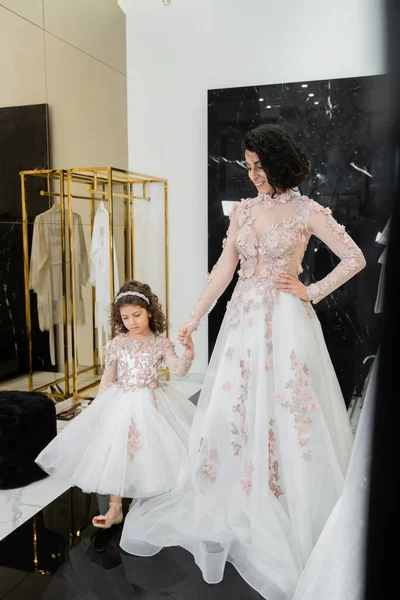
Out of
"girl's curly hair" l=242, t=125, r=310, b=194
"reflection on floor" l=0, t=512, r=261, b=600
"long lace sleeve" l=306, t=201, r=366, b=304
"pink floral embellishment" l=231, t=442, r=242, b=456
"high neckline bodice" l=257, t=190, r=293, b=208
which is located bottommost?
"reflection on floor" l=0, t=512, r=261, b=600

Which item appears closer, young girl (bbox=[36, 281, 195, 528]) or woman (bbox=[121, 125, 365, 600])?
woman (bbox=[121, 125, 365, 600])

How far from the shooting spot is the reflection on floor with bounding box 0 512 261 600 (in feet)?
6.78

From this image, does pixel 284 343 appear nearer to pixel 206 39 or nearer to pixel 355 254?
pixel 355 254

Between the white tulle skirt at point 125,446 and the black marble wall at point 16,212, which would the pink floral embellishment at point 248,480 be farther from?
the black marble wall at point 16,212

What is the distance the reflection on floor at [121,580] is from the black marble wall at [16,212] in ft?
6.35

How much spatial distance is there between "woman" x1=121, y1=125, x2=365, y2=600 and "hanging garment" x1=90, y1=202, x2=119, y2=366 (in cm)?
192

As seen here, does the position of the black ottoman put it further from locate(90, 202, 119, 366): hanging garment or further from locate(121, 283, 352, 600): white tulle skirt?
locate(90, 202, 119, 366): hanging garment

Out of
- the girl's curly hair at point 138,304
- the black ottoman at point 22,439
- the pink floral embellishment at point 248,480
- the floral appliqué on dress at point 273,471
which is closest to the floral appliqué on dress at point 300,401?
the floral appliqué on dress at point 273,471

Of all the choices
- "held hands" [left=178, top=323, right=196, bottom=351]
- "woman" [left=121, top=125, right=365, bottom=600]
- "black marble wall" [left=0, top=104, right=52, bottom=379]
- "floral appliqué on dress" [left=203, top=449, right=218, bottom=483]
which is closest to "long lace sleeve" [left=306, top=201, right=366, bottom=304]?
"woman" [left=121, top=125, right=365, bottom=600]

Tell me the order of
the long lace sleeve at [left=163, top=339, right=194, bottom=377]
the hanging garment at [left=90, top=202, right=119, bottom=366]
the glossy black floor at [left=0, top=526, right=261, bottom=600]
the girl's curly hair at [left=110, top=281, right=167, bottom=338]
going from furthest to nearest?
the hanging garment at [left=90, top=202, right=119, bottom=366], the girl's curly hair at [left=110, top=281, right=167, bottom=338], the long lace sleeve at [left=163, top=339, right=194, bottom=377], the glossy black floor at [left=0, top=526, right=261, bottom=600]

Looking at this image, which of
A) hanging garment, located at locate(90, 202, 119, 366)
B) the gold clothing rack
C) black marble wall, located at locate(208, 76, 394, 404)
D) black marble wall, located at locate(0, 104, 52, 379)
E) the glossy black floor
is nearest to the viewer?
the glossy black floor

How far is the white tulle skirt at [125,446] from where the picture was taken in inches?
99.3

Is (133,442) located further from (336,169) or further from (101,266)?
(336,169)

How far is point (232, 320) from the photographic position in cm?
242
